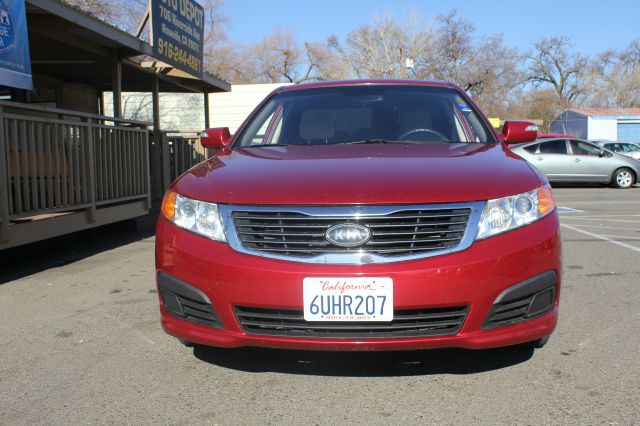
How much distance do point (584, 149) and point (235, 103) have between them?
12057 millimetres

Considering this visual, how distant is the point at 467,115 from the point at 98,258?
419 centimetres

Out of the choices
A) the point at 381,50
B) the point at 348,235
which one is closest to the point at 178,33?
the point at 348,235

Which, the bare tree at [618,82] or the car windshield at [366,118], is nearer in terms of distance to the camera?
the car windshield at [366,118]

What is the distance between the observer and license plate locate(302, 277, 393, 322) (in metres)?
2.44

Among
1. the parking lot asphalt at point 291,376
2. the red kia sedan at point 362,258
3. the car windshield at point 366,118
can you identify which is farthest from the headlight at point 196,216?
the car windshield at point 366,118

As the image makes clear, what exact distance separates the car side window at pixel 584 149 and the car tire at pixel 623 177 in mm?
746

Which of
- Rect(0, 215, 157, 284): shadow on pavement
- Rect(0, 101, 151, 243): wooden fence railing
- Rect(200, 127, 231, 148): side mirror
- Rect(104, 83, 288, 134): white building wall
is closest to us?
Rect(200, 127, 231, 148): side mirror

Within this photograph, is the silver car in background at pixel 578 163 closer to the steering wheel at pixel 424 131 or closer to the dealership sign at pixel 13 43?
the dealership sign at pixel 13 43

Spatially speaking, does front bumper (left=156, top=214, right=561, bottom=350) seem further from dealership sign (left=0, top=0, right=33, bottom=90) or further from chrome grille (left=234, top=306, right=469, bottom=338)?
dealership sign (left=0, top=0, right=33, bottom=90)

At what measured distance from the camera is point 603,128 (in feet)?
149

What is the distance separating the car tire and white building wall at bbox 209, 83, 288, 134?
11.8m

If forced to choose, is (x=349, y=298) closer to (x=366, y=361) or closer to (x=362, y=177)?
(x=362, y=177)

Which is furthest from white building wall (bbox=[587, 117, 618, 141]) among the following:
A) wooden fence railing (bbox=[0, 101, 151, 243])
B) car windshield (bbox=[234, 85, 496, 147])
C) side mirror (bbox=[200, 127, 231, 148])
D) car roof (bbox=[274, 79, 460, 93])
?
side mirror (bbox=[200, 127, 231, 148])

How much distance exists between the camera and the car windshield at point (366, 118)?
3857 millimetres
